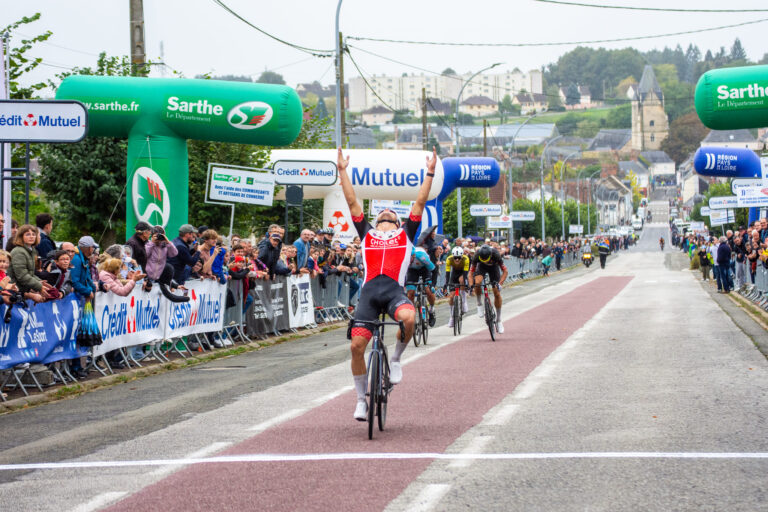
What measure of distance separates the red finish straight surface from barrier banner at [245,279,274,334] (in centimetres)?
492

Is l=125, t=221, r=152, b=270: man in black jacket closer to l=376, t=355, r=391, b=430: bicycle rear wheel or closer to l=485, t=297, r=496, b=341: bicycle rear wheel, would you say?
l=485, t=297, r=496, b=341: bicycle rear wheel

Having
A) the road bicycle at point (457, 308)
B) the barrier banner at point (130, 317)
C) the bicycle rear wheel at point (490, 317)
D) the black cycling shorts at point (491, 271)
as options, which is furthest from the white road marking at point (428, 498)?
the road bicycle at point (457, 308)

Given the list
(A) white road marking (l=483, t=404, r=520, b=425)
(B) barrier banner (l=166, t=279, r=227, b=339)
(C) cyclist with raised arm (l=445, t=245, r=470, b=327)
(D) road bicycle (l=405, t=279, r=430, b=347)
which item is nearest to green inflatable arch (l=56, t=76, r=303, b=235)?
(B) barrier banner (l=166, t=279, r=227, b=339)

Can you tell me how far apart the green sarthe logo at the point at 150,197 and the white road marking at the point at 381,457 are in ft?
39.7

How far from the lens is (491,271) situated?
1888 centimetres

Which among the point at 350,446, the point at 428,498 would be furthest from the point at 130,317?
the point at 428,498

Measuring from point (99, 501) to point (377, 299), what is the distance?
3167mm

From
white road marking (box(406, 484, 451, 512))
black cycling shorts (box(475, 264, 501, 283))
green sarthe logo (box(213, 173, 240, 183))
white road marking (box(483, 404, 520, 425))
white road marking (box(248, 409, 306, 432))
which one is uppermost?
green sarthe logo (box(213, 173, 240, 183))

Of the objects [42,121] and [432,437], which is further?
[42,121]

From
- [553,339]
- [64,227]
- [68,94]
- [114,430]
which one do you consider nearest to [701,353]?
[553,339]

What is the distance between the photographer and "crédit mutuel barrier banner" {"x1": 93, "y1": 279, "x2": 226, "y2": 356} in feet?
46.4

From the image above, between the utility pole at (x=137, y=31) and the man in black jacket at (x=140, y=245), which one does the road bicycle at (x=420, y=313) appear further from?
the utility pole at (x=137, y=31)

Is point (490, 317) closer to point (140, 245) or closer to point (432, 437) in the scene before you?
point (140, 245)

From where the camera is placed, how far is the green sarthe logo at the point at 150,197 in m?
19.8
